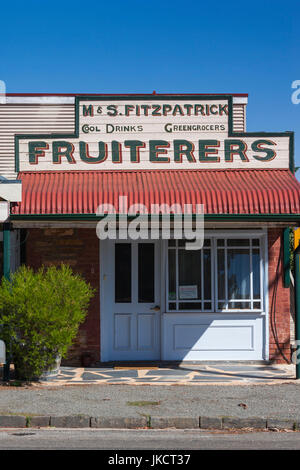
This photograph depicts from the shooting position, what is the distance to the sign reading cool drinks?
37.1 feet

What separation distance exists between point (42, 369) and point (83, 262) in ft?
7.77

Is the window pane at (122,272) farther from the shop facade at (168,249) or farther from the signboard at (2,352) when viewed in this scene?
the signboard at (2,352)

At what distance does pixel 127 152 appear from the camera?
11.4 m

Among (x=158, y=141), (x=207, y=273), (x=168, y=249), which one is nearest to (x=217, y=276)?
(x=207, y=273)

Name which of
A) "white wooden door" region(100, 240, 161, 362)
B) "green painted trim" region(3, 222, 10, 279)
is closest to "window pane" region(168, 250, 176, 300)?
"white wooden door" region(100, 240, 161, 362)

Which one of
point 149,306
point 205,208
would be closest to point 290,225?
point 205,208

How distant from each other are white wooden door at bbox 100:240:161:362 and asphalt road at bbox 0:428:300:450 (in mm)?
4063

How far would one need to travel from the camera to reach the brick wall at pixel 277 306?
11258mm

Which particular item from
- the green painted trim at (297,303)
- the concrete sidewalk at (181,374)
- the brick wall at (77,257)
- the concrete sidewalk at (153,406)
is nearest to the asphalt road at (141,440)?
the concrete sidewalk at (153,406)

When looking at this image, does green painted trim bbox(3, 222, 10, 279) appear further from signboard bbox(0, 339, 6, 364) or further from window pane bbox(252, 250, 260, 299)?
window pane bbox(252, 250, 260, 299)

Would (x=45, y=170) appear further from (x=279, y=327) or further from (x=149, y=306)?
(x=279, y=327)

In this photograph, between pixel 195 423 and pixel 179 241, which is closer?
pixel 195 423

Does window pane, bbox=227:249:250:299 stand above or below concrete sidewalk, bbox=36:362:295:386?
above

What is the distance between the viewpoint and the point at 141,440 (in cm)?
676
